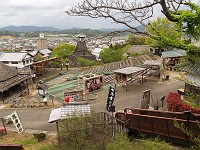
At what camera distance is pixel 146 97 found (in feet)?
58.5

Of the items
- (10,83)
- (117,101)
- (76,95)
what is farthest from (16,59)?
(117,101)

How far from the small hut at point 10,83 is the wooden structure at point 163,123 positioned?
16.6 metres

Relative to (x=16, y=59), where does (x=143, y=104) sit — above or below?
below

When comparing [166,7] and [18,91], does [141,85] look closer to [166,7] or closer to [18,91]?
→ [18,91]

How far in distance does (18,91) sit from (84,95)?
926 cm

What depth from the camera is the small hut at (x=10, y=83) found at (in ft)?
84.8

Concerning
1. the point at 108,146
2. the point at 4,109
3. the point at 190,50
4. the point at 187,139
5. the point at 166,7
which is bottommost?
the point at 4,109

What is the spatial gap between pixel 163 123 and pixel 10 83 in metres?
20.1

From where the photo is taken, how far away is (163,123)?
1130 cm

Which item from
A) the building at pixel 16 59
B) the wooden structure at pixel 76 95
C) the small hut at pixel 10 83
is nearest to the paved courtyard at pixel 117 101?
the wooden structure at pixel 76 95

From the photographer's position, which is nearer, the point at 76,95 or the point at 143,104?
the point at 143,104

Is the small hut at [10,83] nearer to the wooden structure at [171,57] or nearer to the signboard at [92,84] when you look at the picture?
the signboard at [92,84]

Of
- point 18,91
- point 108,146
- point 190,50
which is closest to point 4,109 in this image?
point 18,91

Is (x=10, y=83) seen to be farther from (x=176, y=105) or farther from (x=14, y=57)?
(x=176, y=105)
